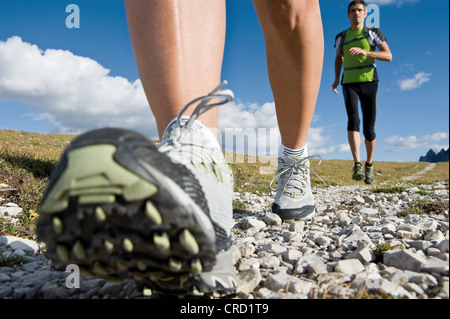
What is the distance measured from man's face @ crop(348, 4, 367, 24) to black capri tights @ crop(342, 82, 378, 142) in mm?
1736

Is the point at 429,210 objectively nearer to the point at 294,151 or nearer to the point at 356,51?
the point at 294,151

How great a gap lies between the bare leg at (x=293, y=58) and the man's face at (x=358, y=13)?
6.85 metres

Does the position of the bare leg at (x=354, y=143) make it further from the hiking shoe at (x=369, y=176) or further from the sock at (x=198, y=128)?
the sock at (x=198, y=128)

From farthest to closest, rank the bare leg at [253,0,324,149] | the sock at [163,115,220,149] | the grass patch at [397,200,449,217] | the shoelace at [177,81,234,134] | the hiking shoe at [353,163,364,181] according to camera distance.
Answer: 1. the hiking shoe at [353,163,364,181]
2. the grass patch at [397,200,449,217]
3. the bare leg at [253,0,324,149]
4. the sock at [163,115,220,149]
5. the shoelace at [177,81,234,134]

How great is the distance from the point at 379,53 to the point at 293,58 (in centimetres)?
660

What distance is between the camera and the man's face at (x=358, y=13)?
8.52 meters

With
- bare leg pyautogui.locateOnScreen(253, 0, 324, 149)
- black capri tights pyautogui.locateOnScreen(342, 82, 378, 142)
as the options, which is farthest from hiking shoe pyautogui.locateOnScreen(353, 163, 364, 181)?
bare leg pyautogui.locateOnScreen(253, 0, 324, 149)

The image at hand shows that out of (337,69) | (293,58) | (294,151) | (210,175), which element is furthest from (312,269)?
(337,69)

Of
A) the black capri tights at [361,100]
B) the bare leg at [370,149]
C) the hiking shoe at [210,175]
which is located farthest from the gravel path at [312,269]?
the bare leg at [370,149]

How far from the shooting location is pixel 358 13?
336 inches

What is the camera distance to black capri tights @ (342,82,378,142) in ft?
28.2

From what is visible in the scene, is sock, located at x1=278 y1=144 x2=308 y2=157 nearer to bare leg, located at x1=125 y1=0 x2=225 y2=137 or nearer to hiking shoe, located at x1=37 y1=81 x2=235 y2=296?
bare leg, located at x1=125 y1=0 x2=225 y2=137
